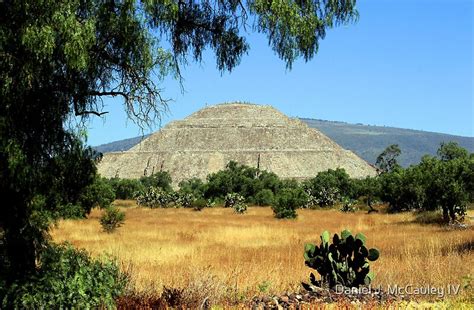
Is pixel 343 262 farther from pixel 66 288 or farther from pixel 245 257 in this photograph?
pixel 245 257

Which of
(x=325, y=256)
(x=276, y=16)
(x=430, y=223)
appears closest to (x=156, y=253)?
(x=325, y=256)

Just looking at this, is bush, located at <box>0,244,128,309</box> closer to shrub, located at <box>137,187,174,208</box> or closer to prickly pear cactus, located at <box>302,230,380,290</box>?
prickly pear cactus, located at <box>302,230,380,290</box>

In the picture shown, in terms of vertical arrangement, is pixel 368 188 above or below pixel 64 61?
below

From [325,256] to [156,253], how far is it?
8582 mm

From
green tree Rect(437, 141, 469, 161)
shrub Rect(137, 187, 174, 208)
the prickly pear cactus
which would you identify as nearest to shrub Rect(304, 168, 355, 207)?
shrub Rect(137, 187, 174, 208)

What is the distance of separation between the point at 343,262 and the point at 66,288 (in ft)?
16.1

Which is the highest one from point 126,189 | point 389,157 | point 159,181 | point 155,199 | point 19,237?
point 389,157

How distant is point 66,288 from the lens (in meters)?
8.17

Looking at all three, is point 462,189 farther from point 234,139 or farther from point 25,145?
point 234,139

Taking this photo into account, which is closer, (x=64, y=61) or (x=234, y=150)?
(x=64, y=61)

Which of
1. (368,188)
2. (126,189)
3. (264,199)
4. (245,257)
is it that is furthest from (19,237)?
(126,189)

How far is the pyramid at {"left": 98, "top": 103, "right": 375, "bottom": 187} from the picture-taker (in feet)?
454

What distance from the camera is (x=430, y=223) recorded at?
34.0 metres

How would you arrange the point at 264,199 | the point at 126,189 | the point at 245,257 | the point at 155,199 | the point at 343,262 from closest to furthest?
the point at 343,262
the point at 245,257
the point at 264,199
the point at 155,199
the point at 126,189
